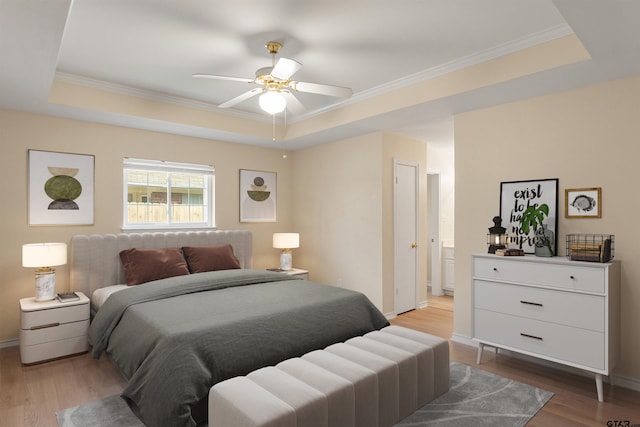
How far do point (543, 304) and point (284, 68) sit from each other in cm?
257

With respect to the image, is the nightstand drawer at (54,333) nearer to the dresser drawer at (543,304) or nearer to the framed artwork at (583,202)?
the dresser drawer at (543,304)

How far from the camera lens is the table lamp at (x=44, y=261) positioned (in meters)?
3.25

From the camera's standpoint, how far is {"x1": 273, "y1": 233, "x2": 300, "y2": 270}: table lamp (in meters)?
5.05

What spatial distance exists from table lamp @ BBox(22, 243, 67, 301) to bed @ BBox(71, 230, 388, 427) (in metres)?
0.31

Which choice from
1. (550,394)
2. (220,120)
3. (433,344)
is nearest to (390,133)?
(220,120)

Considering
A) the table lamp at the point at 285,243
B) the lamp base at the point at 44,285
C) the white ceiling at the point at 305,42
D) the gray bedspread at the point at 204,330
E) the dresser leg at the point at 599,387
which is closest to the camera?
the gray bedspread at the point at 204,330

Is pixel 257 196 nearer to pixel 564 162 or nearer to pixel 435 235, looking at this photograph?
pixel 435 235

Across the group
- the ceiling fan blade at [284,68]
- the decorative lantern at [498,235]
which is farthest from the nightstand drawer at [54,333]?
the decorative lantern at [498,235]

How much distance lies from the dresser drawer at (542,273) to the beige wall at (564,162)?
1.43 feet

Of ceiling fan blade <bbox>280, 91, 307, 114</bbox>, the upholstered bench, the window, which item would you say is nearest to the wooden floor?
the upholstered bench

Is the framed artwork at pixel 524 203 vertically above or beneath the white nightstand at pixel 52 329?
above

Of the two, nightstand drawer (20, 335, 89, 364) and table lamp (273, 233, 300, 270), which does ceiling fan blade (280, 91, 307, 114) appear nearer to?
table lamp (273, 233, 300, 270)

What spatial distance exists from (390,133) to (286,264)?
2.24 m

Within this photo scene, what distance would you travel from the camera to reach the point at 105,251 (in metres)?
3.90
